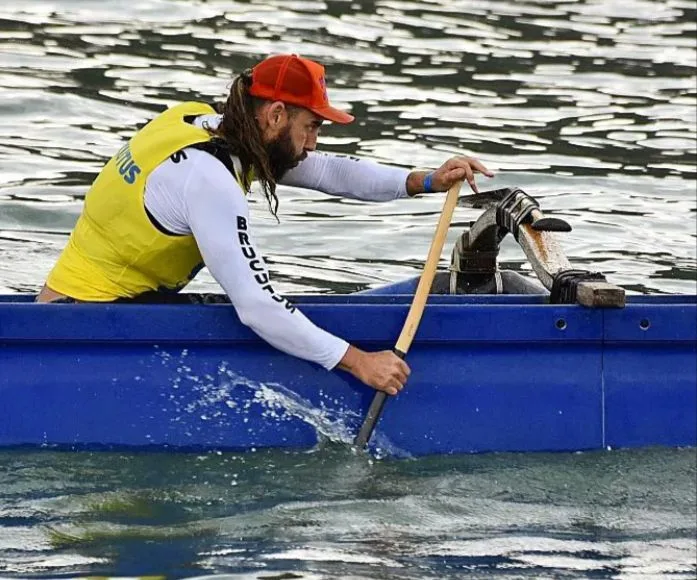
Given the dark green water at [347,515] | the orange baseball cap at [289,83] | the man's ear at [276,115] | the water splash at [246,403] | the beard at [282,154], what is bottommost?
the dark green water at [347,515]

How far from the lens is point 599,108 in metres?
13.5

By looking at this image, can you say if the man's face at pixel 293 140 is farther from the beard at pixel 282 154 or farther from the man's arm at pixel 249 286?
the man's arm at pixel 249 286

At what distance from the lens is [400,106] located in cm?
1315

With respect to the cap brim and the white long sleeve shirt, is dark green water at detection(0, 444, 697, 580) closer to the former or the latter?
the white long sleeve shirt

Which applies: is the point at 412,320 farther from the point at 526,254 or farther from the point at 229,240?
the point at 526,254

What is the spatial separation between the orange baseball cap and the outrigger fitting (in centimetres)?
112

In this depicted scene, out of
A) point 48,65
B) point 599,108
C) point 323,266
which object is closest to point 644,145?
point 599,108

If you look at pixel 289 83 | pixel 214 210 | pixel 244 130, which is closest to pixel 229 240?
pixel 214 210

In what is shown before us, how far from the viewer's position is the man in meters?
5.63

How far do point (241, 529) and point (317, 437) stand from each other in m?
0.56

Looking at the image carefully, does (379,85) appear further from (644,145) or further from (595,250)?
(595,250)

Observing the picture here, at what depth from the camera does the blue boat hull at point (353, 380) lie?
19.2 ft

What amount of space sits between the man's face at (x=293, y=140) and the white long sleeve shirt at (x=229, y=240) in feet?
A: 0.88

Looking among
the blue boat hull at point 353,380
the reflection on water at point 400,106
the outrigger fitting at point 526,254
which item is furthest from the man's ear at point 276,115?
the reflection on water at point 400,106
